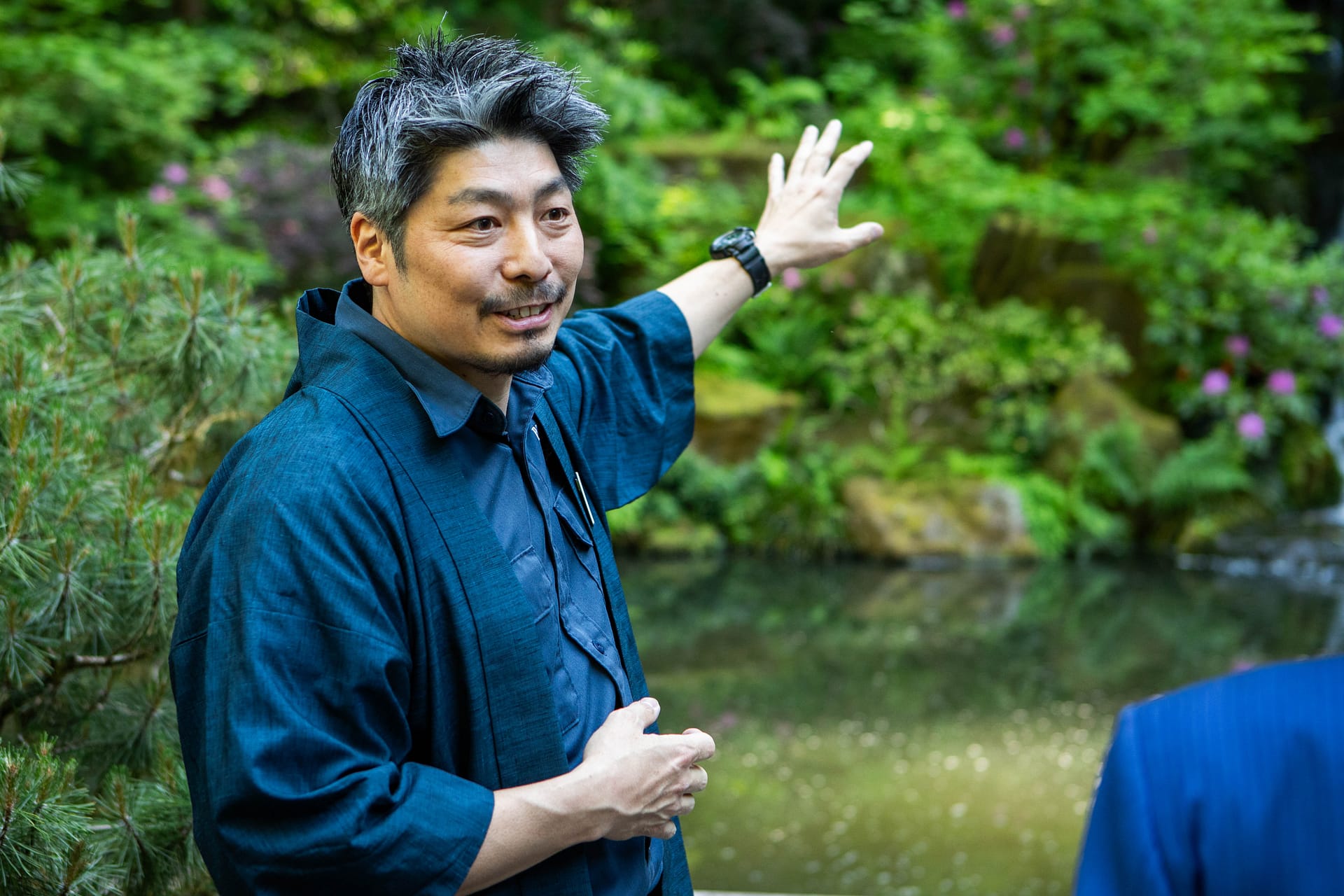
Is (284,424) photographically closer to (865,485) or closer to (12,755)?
(12,755)

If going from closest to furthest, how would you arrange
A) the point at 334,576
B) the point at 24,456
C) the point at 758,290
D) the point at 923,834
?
the point at 334,576, the point at 24,456, the point at 758,290, the point at 923,834

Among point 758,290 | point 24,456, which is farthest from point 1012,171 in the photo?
point 24,456

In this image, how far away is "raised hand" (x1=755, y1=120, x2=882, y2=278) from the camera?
1.91 metres

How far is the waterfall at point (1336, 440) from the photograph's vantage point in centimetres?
834

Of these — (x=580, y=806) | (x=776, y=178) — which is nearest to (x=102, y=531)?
(x=580, y=806)

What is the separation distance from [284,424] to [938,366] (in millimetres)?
7682

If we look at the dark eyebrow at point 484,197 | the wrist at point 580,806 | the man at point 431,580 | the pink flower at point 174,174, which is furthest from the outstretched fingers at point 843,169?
the pink flower at point 174,174

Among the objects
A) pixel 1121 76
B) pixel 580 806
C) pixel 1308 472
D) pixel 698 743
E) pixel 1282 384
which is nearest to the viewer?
pixel 580 806

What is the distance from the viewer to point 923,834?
355 cm

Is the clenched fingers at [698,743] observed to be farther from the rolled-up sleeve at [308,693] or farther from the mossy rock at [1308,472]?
the mossy rock at [1308,472]

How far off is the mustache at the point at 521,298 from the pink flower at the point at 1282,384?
8.20 metres

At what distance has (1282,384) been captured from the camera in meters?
8.27

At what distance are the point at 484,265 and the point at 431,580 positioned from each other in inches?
12.9

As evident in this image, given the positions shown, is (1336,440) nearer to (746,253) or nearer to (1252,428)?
(1252,428)
